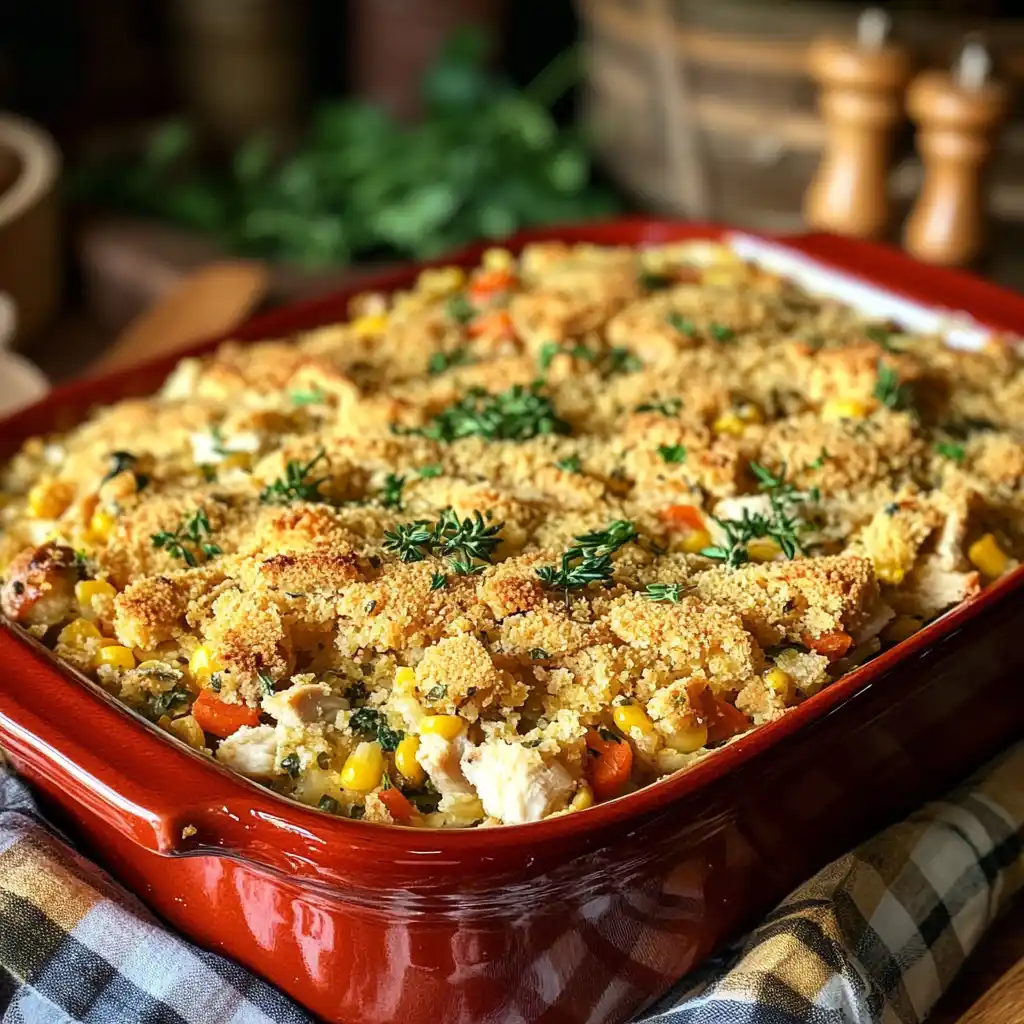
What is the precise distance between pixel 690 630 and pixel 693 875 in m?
0.30

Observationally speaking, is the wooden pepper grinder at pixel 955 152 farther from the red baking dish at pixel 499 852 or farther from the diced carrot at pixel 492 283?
the red baking dish at pixel 499 852

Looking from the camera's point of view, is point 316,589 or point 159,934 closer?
point 159,934

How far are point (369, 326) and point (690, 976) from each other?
4.61ft

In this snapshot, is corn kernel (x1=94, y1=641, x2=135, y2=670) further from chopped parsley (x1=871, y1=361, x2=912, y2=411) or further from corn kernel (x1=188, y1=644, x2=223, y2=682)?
chopped parsley (x1=871, y1=361, x2=912, y2=411)

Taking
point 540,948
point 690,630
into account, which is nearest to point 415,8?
point 690,630

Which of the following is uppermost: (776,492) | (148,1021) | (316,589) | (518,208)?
(316,589)

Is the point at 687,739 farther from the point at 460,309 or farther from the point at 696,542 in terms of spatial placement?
the point at 460,309

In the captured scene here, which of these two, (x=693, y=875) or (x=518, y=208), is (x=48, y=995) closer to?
(x=693, y=875)

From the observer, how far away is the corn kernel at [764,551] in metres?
1.95

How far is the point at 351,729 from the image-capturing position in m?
1.66

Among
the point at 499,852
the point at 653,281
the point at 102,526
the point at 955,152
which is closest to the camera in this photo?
the point at 499,852

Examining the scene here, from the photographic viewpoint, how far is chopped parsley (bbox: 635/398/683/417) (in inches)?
89.0

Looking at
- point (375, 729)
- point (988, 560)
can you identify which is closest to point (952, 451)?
point (988, 560)

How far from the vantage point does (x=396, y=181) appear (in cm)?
461
